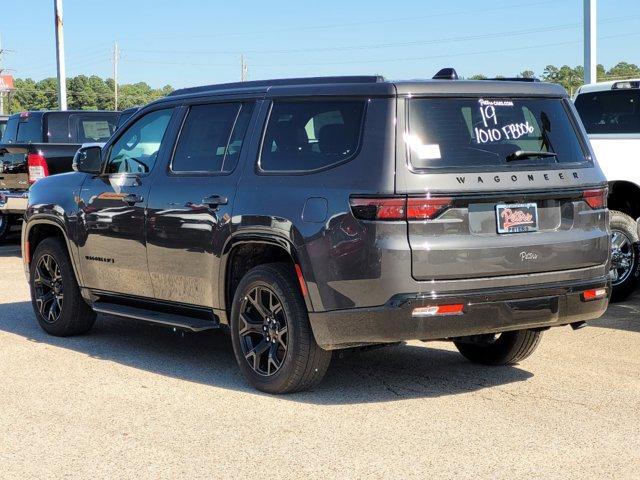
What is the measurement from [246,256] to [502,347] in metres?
1.84

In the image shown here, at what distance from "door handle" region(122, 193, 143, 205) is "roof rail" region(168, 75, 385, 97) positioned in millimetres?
801

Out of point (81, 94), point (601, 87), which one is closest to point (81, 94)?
point (81, 94)

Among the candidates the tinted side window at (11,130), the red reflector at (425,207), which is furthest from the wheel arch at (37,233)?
the tinted side window at (11,130)

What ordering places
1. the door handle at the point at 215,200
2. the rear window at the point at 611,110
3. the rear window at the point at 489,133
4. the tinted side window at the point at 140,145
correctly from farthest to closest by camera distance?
the rear window at the point at 611,110 < the tinted side window at the point at 140,145 < the door handle at the point at 215,200 < the rear window at the point at 489,133

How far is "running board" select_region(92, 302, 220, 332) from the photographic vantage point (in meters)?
6.85

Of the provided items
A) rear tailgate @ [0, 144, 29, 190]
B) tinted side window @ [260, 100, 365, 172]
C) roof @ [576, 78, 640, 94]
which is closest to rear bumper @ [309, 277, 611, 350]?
tinted side window @ [260, 100, 365, 172]

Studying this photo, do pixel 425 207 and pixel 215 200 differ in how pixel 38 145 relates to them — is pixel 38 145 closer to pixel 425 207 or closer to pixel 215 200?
pixel 215 200

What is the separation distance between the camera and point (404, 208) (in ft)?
18.5

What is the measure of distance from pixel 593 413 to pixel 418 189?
1606 millimetres

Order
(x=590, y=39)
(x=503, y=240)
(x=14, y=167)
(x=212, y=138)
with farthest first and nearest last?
(x=590, y=39)
(x=14, y=167)
(x=212, y=138)
(x=503, y=240)

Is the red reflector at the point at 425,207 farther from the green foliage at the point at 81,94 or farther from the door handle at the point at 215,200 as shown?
the green foliage at the point at 81,94

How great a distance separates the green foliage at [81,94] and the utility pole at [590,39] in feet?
346

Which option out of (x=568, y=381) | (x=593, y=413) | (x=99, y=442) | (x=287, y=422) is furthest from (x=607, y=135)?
(x=99, y=442)

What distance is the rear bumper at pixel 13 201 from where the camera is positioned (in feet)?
50.6
